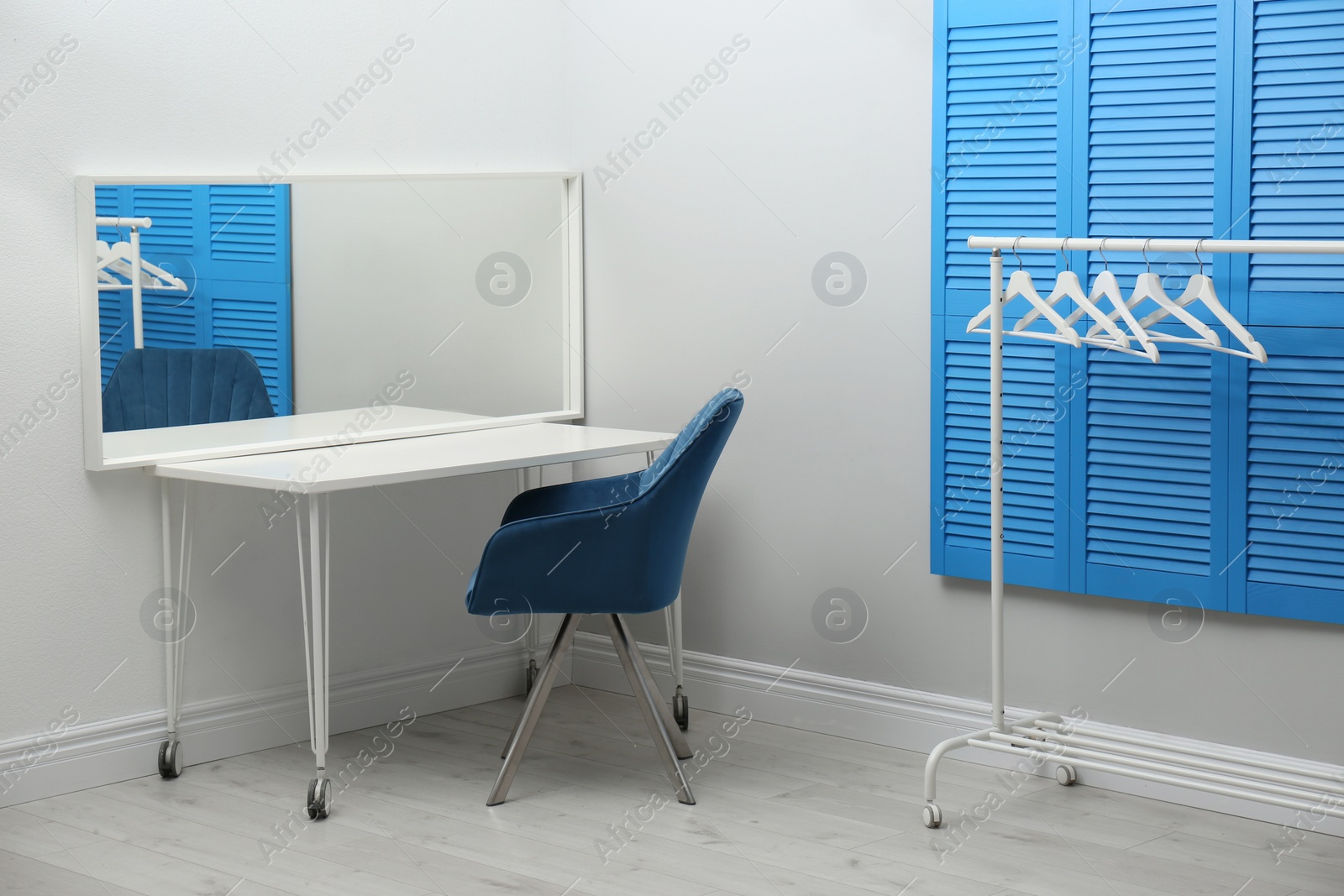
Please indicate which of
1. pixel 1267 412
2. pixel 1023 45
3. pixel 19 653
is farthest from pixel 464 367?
pixel 1267 412

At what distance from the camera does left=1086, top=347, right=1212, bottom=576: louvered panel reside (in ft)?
9.34

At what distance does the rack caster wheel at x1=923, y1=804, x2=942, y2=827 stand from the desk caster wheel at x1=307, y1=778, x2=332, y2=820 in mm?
1253

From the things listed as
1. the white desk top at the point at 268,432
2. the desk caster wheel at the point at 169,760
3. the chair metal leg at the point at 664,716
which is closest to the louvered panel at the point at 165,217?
Result: the white desk top at the point at 268,432

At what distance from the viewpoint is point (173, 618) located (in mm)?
3098

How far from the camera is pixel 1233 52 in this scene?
8.96 ft

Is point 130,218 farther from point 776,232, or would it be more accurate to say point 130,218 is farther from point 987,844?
point 987,844

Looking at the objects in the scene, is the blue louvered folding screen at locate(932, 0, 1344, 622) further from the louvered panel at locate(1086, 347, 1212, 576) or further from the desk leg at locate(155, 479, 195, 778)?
the desk leg at locate(155, 479, 195, 778)

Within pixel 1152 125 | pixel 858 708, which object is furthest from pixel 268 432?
pixel 1152 125

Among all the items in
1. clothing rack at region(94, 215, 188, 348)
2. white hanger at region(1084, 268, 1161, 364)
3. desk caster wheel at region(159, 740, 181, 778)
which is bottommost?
desk caster wheel at region(159, 740, 181, 778)

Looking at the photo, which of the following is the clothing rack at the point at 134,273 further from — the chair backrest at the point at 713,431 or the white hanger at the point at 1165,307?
the white hanger at the point at 1165,307

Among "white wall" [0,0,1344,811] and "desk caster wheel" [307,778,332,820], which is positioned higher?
"white wall" [0,0,1344,811]

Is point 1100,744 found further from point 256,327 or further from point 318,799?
point 256,327

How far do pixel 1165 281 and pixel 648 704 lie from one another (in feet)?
4.75

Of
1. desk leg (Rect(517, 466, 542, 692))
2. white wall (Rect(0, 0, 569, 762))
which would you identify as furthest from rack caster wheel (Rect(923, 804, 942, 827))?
white wall (Rect(0, 0, 569, 762))
